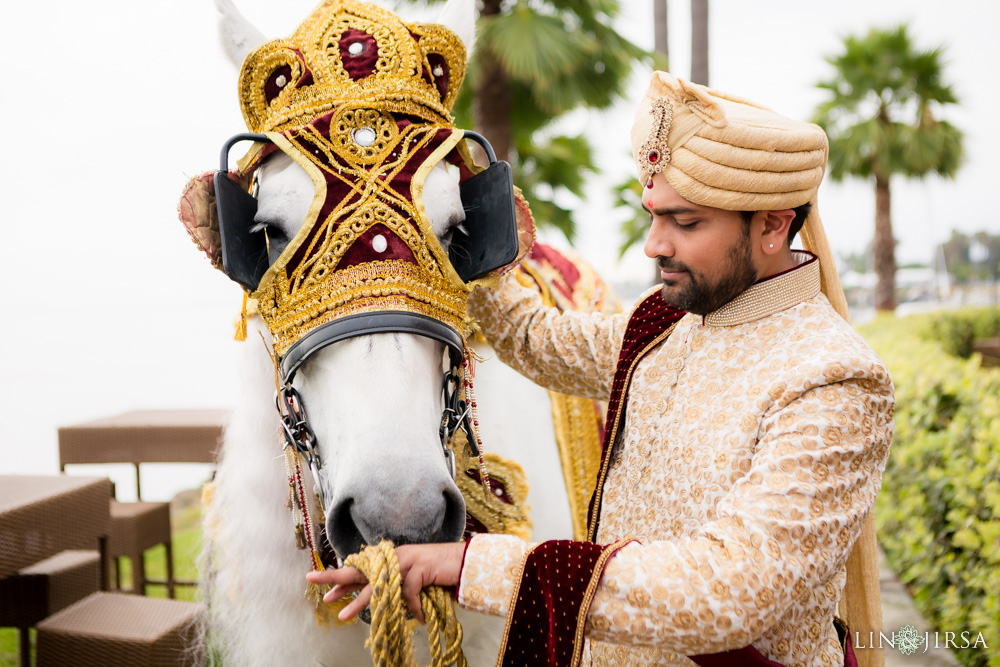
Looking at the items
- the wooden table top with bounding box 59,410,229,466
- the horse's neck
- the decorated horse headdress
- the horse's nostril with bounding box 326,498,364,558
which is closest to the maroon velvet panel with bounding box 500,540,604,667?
the horse's nostril with bounding box 326,498,364,558

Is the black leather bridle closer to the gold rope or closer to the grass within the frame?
the gold rope

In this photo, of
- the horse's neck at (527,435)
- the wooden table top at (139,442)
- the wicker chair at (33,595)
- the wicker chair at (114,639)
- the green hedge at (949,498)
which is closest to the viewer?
the horse's neck at (527,435)

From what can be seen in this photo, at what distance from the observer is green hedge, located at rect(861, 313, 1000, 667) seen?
3168mm

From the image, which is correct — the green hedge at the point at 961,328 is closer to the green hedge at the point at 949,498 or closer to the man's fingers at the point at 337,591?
the green hedge at the point at 949,498

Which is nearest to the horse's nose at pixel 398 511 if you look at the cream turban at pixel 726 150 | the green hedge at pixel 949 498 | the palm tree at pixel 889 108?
the cream turban at pixel 726 150

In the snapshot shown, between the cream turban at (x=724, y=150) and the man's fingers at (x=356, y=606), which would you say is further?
the cream turban at (x=724, y=150)

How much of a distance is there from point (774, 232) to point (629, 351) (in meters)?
0.52

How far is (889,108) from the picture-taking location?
16.6 m

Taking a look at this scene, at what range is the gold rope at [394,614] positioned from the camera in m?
1.17

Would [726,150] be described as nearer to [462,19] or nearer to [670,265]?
[670,265]

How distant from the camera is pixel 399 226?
1552 millimetres

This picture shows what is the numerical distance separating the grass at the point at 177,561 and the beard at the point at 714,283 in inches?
107

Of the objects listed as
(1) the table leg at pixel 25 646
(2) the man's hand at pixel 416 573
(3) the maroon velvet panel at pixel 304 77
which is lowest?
(1) the table leg at pixel 25 646

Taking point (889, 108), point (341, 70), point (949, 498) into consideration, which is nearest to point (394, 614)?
point (341, 70)
